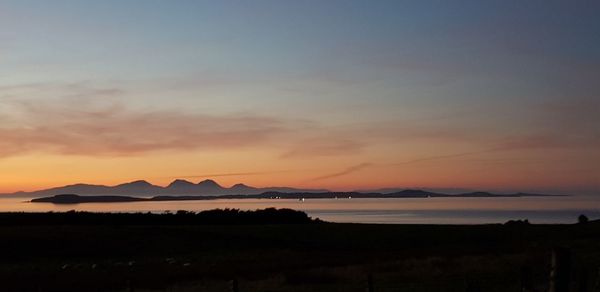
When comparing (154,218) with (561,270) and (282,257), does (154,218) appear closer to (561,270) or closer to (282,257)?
(282,257)

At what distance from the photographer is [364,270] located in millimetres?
32344

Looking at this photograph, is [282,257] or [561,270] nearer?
[561,270]

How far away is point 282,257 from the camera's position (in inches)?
1783

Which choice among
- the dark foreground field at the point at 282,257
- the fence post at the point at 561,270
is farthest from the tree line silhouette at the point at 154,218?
the fence post at the point at 561,270

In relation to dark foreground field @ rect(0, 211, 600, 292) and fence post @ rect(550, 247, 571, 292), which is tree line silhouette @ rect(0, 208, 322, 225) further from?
fence post @ rect(550, 247, 571, 292)

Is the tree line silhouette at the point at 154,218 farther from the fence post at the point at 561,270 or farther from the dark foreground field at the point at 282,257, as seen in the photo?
the fence post at the point at 561,270

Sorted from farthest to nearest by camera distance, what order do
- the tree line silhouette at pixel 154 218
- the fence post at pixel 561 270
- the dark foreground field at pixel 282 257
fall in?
the tree line silhouette at pixel 154 218
the dark foreground field at pixel 282 257
the fence post at pixel 561 270

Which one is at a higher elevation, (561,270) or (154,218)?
(154,218)

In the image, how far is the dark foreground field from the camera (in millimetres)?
28453

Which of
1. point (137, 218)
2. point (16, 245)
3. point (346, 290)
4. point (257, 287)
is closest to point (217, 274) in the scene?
point (257, 287)

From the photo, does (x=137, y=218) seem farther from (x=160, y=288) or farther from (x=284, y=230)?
(x=160, y=288)

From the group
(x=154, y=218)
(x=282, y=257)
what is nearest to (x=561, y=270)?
(x=282, y=257)

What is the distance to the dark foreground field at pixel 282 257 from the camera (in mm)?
28453

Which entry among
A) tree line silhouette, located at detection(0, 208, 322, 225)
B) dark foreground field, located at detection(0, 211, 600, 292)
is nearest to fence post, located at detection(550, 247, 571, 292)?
dark foreground field, located at detection(0, 211, 600, 292)
